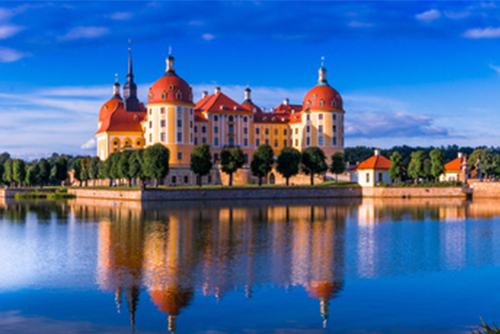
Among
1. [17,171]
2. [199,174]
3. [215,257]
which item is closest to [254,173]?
[199,174]

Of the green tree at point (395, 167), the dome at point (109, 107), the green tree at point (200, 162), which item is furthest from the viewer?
the dome at point (109, 107)

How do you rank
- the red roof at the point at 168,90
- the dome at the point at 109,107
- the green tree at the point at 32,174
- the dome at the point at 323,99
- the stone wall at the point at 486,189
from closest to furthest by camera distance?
the stone wall at the point at 486,189
the red roof at the point at 168,90
the dome at the point at 323,99
the green tree at the point at 32,174
the dome at the point at 109,107

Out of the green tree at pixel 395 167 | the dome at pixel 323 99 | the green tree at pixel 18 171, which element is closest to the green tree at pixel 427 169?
the green tree at pixel 395 167

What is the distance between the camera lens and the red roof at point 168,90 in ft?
276

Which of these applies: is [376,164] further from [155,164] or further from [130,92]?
[130,92]

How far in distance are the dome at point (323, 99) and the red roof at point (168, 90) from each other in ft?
68.8

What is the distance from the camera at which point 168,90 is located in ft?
276

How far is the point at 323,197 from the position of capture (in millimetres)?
72938

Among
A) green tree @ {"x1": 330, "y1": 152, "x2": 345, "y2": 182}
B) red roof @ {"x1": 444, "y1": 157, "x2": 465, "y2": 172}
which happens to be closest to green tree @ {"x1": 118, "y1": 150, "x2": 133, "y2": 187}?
green tree @ {"x1": 330, "y1": 152, "x2": 345, "y2": 182}

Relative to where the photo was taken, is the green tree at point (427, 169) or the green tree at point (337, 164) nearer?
the green tree at point (427, 169)

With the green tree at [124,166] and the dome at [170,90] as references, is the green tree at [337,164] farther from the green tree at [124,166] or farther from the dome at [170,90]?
the green tree at [124,166]

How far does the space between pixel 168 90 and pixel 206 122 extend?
399 inches

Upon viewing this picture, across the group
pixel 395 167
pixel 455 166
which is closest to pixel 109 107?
pixel 395 167

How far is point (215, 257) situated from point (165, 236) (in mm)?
8829
